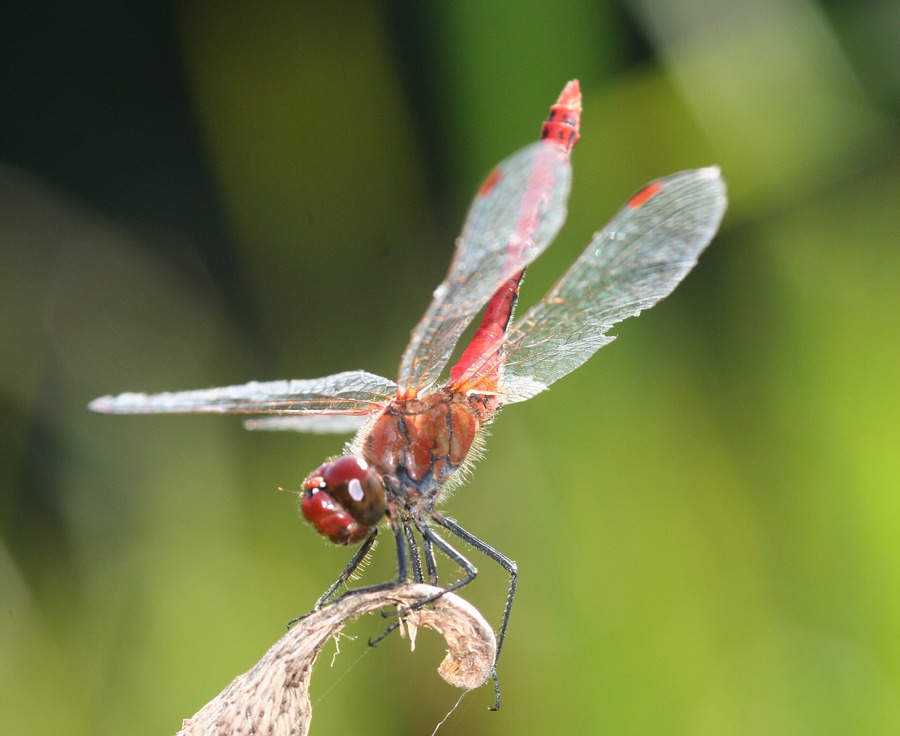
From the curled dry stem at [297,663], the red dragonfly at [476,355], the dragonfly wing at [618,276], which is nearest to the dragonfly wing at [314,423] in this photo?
the red dragonfly at [476,355]

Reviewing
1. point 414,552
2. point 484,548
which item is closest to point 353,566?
point 414,552

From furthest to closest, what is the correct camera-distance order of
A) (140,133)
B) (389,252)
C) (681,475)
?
(140,133)
(389,252)
(681,475)

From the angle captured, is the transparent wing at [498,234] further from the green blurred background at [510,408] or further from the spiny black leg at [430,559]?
the green blurred background at [510,408]

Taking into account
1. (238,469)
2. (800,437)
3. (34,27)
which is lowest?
(800,437)

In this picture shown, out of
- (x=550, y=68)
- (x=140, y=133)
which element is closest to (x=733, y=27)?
(x=550, y=68)

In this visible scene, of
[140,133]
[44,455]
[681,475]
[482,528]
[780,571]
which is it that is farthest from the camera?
[140,133]

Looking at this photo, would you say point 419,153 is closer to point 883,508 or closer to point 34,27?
point 34,27
